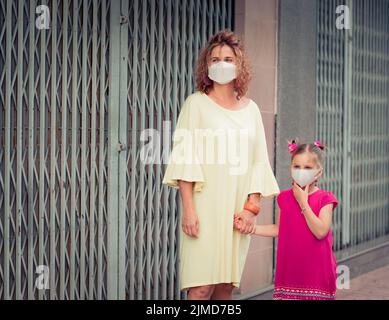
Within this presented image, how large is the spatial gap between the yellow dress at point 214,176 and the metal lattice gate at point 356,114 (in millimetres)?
4624

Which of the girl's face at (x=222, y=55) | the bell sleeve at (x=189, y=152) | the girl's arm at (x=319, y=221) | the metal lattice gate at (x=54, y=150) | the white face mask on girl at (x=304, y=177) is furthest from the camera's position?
the metal lattice gate at (x=54, y=150)

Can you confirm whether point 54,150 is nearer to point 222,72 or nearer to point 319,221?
point 222,72

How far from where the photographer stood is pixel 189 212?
486cm

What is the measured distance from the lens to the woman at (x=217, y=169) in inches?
190

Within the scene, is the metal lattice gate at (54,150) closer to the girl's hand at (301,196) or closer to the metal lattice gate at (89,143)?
the metal lattice gate at (89,143)

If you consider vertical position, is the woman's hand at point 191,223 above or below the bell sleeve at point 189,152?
below

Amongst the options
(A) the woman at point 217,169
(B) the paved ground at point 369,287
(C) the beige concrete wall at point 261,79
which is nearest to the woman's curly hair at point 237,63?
(A) the woman at point 217,169

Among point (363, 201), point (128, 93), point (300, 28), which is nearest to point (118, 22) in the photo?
point (128, 93)

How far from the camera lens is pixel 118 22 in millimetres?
6387

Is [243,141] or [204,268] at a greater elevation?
[243,141]

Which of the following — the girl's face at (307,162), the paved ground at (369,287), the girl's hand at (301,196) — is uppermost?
the girl's face at (307,162)

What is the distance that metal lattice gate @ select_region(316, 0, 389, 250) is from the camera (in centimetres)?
969

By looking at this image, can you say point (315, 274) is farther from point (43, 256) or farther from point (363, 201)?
point (363, 201)

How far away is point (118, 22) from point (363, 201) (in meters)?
5.30
